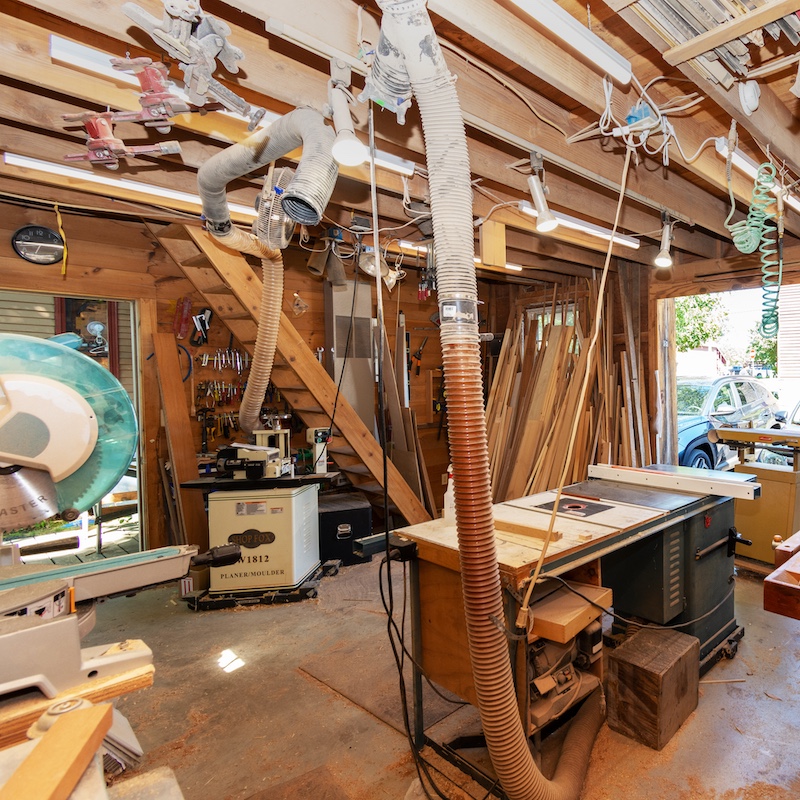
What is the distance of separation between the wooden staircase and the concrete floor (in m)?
1.26

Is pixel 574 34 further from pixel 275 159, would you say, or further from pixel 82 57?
pixel 82 57

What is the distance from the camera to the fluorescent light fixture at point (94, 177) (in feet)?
7.55

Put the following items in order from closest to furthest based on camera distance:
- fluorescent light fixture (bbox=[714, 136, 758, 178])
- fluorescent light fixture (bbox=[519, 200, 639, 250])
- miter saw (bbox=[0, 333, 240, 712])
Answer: miter saw (bbox=[0, 333, 240, 712]) < fluorescent light fixture (bbox=[714, 136, 758, 178]) < fluorescent light fixture (bbox=[519, 200, 639, 250])

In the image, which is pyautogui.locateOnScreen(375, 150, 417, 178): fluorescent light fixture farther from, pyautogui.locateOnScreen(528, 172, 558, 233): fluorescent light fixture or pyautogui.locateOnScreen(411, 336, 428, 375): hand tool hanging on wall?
pyautogui.locateOnScreen(411, 336, 428, 375): hand tool hanging on wall

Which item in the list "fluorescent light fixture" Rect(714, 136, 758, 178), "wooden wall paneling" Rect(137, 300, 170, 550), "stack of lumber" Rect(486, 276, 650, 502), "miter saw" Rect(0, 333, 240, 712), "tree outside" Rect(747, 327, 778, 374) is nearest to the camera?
"miter saw" Rect(0, 333, 240, 712)

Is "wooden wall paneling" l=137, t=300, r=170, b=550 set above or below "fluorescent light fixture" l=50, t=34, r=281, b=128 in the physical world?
below

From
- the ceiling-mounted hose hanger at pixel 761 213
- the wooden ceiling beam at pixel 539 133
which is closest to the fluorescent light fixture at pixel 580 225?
the wooden ceiling beam at pixel 539 133

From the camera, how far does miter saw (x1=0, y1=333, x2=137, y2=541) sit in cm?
113

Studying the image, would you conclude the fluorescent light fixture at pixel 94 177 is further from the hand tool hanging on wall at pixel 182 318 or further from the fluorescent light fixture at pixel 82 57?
the hand tool hanging on wall at pixel 182 318

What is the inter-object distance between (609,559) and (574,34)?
2.18m

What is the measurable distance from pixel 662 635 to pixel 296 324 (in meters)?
3.52

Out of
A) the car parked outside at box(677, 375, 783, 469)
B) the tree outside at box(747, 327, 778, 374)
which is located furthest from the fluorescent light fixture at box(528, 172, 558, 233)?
the tree outside at box(747, 327, 778, 374)

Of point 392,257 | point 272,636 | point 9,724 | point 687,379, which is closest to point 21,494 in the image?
point 9,724

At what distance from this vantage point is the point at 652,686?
2.00m
